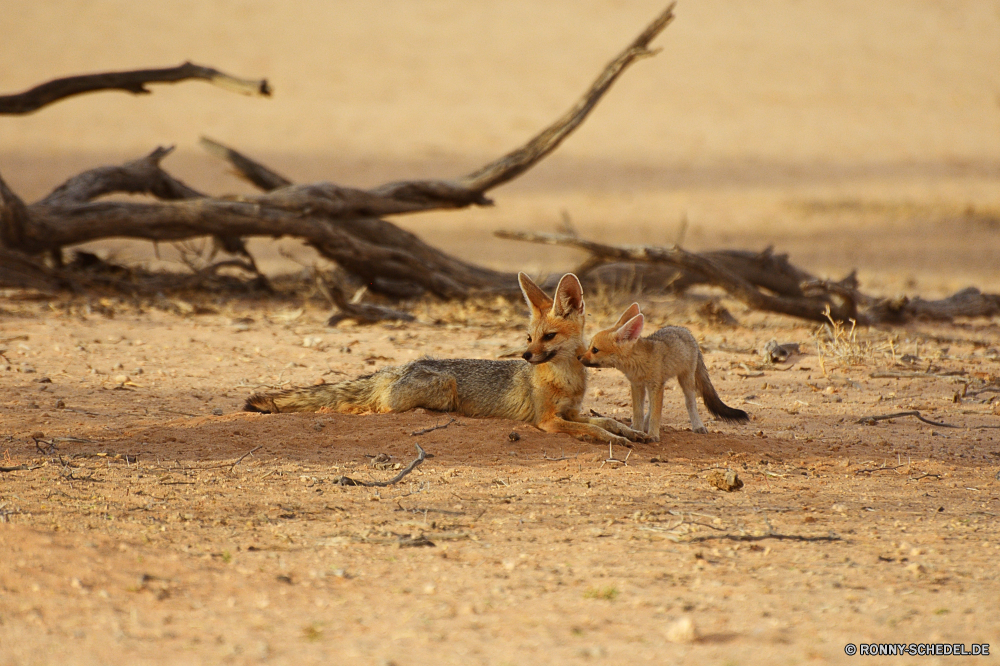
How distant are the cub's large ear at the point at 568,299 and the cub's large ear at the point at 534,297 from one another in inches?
2.6

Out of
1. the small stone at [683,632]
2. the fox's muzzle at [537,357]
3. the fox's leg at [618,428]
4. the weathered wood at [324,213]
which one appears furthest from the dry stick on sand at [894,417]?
the weathered wood at [324,213]

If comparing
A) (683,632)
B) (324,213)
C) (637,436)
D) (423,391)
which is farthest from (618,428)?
(324,213)

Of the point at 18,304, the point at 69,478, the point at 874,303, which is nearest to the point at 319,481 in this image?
the point at 69,478

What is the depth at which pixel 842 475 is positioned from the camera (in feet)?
17.2

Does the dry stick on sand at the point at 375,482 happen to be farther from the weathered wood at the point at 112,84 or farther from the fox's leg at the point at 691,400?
the weathered wood at the point at 112,84

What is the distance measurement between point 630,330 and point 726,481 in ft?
3.62

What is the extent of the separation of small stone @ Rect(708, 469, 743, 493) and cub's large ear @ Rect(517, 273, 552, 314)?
1539 millimetres

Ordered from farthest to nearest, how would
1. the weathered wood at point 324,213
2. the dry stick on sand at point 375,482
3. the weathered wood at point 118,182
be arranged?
1. the weathered wood at point 118,182
2. the weathered wood at point 324,213
3. the dry stick on sand at point 375,482

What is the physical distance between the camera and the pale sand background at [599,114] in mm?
19438

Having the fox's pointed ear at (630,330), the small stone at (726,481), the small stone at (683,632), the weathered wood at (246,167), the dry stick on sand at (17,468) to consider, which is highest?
the weathered wood at (246,167)

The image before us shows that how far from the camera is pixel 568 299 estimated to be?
5859 mm

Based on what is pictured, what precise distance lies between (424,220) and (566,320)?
14942mm

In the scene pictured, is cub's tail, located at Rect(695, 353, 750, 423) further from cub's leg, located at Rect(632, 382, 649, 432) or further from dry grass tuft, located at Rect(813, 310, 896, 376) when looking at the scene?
dry grass tuft, located at Rect(813, 310, 896, 376)

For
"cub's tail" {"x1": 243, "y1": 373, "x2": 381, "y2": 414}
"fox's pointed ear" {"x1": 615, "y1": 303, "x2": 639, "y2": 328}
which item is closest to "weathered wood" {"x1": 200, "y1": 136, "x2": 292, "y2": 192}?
"cub's tail" {"x1": 243, "y1": 373, "x2": 381, "y2": 414}
